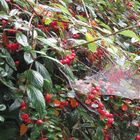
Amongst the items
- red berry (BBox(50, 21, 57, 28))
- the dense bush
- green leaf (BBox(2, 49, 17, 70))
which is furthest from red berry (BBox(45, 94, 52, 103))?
red berry (BBox(50, 21, 57, 28))

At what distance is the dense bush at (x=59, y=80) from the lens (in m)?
1.22

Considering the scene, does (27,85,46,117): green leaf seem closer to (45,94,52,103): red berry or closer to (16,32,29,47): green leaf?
(45,94,52,103): red berry

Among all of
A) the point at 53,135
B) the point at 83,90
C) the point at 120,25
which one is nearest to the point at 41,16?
the point at 83,90

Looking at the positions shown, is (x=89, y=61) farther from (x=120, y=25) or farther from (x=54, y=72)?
(x=120, y=25)

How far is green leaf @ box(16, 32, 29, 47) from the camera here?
1.25 meters

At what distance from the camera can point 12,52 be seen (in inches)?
52.2

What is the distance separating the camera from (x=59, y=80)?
146 centimetres

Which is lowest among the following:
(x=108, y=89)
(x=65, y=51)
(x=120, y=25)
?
(x=120, y=25)

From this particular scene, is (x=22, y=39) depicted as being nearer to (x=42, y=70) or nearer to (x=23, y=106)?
(x=42, y=70)

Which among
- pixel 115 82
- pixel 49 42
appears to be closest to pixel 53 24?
pixel 49 42

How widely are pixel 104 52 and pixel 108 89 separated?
265 mm

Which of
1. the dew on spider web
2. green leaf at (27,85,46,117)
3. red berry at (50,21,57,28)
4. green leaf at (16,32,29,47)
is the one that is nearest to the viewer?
green leaf at (27,85,46,117)

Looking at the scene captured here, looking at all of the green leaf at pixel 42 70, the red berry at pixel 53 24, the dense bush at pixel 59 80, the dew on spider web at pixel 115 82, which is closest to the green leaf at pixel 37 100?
the dense bush at pixel 59 80

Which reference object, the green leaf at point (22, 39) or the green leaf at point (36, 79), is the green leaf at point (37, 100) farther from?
the green leaf at point (22, 39)
